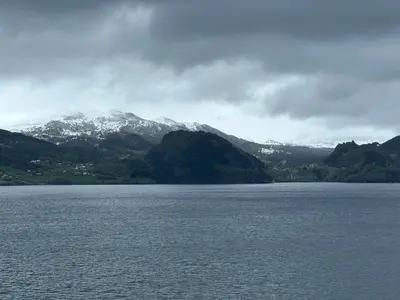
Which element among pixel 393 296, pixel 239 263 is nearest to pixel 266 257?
pixel 239 263

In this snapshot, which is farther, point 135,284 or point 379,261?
point 379,261

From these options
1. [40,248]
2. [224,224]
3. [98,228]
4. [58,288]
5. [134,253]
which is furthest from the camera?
[224,224]

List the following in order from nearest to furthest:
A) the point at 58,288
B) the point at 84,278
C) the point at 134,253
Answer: the point at 58,288
the point at 84,278
the point at 134,253

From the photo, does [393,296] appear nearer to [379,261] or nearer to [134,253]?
[379,261]

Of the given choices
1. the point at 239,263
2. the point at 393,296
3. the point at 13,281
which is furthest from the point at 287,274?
the point at 13,281

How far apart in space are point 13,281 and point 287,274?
140ft

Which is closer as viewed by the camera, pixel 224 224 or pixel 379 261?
pixel 379 261

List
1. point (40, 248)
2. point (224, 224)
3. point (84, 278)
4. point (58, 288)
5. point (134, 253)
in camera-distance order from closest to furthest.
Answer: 1. point (58, 288)
2. point (84, 278)
3. point (134, 253)
4. point (40, 248)
5. point (224, 224)

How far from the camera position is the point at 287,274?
339 feet

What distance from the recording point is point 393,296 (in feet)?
286

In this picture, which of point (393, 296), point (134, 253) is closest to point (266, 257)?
point (134, 253)

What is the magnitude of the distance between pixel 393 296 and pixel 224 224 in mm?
106117

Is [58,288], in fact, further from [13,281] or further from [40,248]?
[40,248]

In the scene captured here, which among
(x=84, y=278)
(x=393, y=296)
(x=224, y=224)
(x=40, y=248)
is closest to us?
(x=393, y=296)
